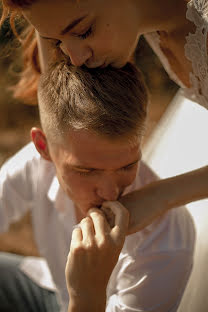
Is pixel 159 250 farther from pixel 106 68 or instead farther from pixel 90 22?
pixel 90 22

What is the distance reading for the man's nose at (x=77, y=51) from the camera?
46.8 inches

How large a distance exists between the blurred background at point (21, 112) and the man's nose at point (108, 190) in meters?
1.50

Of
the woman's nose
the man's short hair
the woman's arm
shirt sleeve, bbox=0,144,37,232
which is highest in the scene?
the woman's nose

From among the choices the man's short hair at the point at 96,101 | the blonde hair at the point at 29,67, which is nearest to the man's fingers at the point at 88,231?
the man's short hair at the point at 96,101

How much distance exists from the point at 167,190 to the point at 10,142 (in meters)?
2.13

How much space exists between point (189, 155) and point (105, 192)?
24.2 inches

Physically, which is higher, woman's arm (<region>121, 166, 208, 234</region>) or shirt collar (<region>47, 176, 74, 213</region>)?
woman's arm (<region>121, 166, 208, 234</region>)

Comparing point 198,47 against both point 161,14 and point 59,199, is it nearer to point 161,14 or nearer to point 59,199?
point 161,14

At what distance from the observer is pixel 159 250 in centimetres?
133

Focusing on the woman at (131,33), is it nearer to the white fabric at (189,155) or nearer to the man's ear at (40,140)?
the man's ear at (40,140)

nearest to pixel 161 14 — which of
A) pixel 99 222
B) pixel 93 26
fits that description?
pixel 93 26

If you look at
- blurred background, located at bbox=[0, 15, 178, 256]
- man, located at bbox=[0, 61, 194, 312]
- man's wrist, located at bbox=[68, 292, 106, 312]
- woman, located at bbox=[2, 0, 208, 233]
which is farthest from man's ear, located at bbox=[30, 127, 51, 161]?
blurred background, located at bbox=[0, 15, 178, 256]

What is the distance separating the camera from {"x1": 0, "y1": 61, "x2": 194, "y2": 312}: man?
3.57 ft

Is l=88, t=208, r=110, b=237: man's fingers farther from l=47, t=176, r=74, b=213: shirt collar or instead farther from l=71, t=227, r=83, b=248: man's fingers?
l=47, t=176, r=74, b=213: shirt collar
